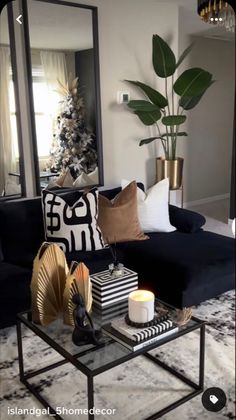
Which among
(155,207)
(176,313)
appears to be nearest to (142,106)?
(155,207)

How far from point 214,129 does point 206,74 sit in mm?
116

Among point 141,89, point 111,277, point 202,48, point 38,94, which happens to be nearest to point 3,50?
point 38,94

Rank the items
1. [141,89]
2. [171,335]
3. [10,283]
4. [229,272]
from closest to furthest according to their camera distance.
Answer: [229,272] < [141,89] < [171,335] < [10,283]

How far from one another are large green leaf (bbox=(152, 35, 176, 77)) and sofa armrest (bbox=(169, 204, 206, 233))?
291 millimetres

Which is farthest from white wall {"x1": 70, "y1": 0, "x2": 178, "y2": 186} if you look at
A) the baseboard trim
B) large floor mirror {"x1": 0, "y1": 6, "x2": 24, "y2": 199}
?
large floor mirror {"x1": 0, "y1": 6, "x2": 24, "y2": 199}

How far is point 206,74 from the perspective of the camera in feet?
2.47

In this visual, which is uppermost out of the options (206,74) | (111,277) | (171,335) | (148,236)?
(206,74)

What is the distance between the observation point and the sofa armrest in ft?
2.70

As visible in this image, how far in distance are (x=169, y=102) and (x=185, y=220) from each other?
0.83 ft

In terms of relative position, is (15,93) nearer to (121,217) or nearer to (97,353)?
(121,217)

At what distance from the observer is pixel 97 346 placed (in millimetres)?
1007

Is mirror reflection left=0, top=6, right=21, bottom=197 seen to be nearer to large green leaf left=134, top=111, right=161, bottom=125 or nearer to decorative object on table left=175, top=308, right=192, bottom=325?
large green leaf left=134, top=111, right=161, bottom=125

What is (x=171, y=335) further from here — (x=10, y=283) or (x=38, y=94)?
(x=38, y=94)

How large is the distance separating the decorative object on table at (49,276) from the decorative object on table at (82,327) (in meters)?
0.07
